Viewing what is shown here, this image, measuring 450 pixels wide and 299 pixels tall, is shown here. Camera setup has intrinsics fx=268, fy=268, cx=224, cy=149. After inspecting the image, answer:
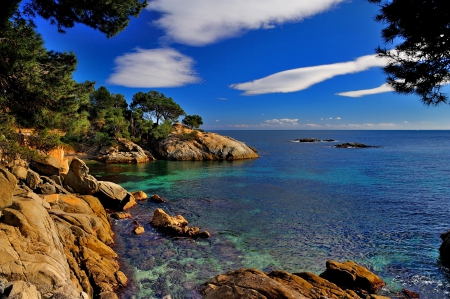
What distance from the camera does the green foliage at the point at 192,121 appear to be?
84.9m

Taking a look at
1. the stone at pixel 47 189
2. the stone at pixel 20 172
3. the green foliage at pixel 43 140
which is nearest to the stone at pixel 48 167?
the stone at pixel 20 172

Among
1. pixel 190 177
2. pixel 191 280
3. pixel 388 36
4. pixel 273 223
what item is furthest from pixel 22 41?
pixel 190 177

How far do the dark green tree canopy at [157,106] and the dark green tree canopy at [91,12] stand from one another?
63713 mm

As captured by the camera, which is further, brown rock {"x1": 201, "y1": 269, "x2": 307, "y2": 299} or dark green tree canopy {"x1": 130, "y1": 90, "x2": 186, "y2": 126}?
dark green tree canopy {"x1": 130, "y1": 90, "x2": 186, "y2": 126}

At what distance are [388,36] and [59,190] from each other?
2279 cm

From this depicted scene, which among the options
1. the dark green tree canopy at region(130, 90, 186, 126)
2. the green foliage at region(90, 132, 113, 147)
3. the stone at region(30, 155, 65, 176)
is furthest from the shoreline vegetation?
the dark green tree canopy at region(130, 90, 186, 126)

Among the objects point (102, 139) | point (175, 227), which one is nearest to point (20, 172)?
point (175, 227)

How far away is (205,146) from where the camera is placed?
2712 inches

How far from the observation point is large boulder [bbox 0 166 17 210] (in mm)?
9891

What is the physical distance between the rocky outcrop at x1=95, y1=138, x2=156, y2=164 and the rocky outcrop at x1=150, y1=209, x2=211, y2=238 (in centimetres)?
4165

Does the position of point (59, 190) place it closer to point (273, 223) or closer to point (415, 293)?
point (273, 223)

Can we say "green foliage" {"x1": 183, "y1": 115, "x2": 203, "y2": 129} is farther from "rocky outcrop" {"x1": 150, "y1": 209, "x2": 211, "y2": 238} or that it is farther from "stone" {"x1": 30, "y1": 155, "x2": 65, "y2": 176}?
"rocky outcrop" {"x1": 150, "y1": 209, "x2": 211, "y2": 238}

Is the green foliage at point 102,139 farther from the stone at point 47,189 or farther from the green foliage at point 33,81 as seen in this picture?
the green foliage at point 33,81

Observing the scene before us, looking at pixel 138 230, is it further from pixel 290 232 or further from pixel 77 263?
pixel 290 232
